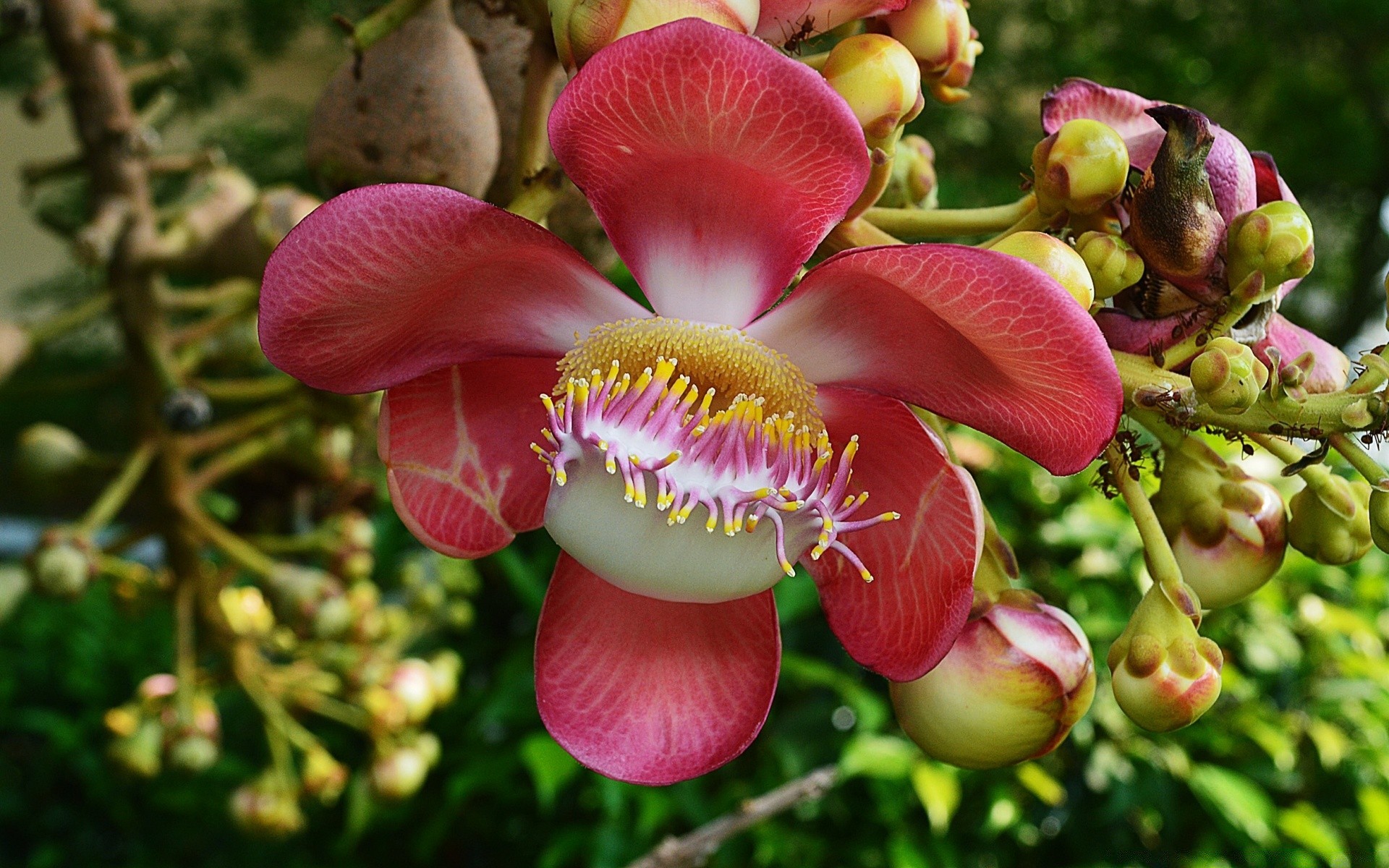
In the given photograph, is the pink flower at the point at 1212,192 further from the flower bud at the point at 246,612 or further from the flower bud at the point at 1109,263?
the flower bud at the point at 246,612

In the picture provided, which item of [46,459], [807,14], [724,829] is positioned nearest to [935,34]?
[807,14]

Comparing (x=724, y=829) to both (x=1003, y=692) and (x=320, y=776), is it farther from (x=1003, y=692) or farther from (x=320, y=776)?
(x=320, y=776)

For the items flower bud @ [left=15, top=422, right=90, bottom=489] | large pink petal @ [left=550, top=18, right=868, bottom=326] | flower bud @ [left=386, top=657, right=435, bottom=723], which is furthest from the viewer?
flower bud @ [left=386, top=657, right=435, bottom=723]

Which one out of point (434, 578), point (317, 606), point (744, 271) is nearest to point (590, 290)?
point (744, 271)

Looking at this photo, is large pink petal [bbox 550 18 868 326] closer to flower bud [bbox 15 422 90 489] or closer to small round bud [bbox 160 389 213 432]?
small round bud [bbox 160 389 213 432]

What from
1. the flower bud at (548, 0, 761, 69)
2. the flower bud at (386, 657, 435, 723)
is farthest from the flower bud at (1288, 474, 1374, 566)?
the flower bud at (386, 657, 435, 723)

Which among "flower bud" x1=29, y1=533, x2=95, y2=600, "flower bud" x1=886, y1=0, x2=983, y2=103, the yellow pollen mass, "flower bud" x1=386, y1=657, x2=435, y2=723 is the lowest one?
"flower bud" x1=386, y1=657, x2=435, y2=723
